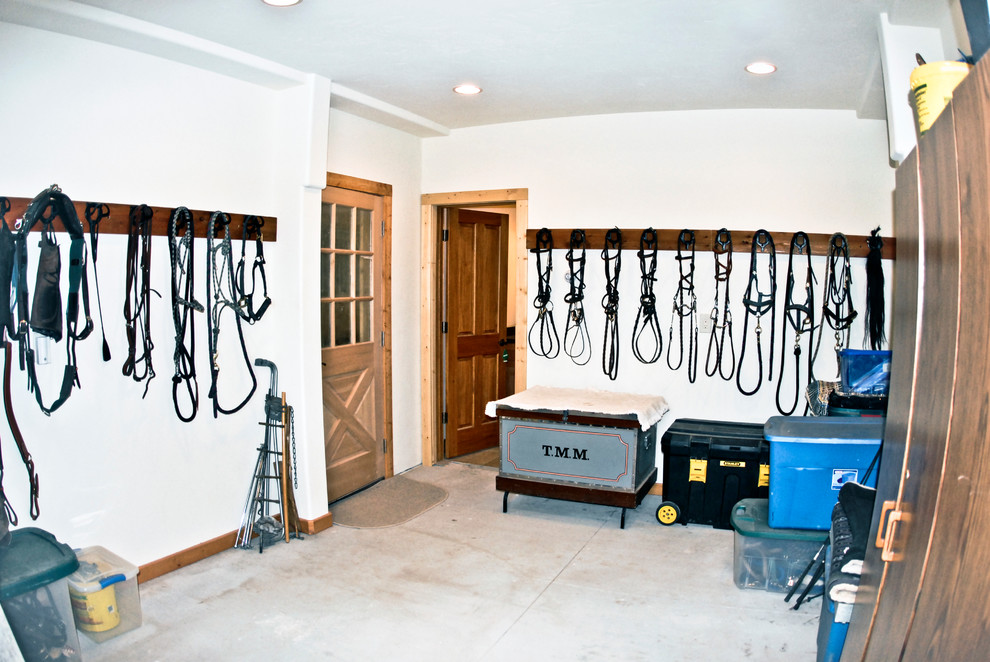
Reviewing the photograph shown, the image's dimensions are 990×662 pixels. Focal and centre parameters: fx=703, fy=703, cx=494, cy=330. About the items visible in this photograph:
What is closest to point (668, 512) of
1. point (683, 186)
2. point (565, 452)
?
point (565, 452)

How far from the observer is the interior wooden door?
5969 millimetres

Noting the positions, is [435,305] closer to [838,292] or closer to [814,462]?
[838,292]

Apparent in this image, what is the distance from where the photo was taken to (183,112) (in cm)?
371

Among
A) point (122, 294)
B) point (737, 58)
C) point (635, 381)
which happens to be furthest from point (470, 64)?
point (635, 381)

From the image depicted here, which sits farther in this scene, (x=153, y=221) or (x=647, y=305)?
(x=647, y=305)

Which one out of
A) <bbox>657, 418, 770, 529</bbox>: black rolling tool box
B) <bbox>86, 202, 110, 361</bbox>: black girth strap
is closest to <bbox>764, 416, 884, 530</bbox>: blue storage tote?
<bbox>657, 418, 770, 529</bbox>: black rolling tool box

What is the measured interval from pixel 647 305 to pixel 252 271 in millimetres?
2692

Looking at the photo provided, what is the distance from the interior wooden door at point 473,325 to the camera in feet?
19.6

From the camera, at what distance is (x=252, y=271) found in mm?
4086

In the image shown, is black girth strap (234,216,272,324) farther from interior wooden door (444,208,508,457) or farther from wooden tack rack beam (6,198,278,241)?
interior wooden door (444,208,508,457)

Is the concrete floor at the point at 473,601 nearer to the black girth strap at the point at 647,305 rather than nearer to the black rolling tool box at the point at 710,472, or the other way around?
the black rolling tool box at the point at 710,472

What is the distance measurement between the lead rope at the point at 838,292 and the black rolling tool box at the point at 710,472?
88 cm

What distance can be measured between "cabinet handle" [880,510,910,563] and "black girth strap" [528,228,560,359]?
3.88 metres

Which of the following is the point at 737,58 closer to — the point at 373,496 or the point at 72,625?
the point at 373,496
